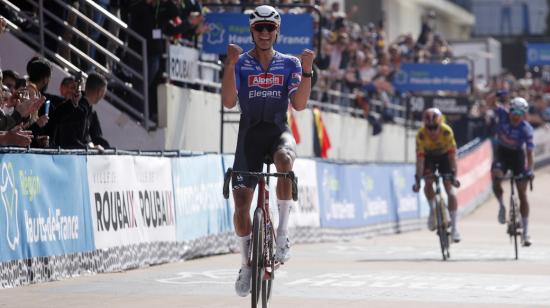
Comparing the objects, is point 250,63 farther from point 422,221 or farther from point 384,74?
point 384,74

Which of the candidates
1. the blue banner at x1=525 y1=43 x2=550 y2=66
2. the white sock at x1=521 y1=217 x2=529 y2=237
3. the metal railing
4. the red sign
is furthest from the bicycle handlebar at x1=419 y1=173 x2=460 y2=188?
the blue banner at x1=525 y1=43 x2=550 y2=66

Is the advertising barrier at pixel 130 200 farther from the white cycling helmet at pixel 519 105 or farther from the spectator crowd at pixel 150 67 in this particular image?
the white cycling helmet at pixel 519 105

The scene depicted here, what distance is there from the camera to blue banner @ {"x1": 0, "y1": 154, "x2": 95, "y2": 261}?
13.6 meters

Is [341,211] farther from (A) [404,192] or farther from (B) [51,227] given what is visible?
(B) [51,227]

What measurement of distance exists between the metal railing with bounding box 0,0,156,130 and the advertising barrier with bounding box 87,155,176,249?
2958 mm

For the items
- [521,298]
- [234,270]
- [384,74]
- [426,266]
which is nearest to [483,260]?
[426,266]

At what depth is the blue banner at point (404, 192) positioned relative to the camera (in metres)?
29.6

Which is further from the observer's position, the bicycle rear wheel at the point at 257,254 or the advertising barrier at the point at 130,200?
the advertising barrier at the point at 130,200

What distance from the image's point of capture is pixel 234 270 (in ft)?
54.9

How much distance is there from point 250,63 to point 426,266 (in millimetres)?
6838

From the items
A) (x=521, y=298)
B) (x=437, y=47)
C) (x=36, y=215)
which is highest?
(x=437, y=47)

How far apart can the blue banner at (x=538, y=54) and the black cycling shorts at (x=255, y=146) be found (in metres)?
57.4

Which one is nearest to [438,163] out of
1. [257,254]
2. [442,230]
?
[442,230]

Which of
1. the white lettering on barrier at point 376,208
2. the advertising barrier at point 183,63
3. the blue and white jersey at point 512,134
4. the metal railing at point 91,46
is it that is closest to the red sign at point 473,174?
the white lettering on barrier at point 376,208
